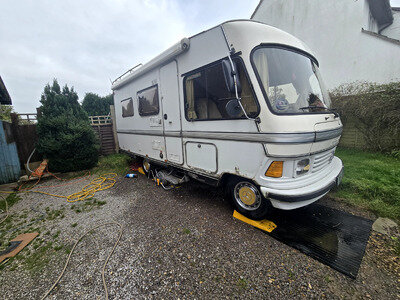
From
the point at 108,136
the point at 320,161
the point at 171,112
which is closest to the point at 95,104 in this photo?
the point at 108,136

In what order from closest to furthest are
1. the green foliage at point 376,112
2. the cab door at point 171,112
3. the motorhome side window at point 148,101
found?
the cab door at point 171,112 < the motorhome side window at point 148,101 < the green foliage at point 376,112

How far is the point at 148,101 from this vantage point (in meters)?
4.30

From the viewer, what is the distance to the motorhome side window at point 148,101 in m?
4.00

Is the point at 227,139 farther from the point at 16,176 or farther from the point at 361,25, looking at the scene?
the point at 361,25

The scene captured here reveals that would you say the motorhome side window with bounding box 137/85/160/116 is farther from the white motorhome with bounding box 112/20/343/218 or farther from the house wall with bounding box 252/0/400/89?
the house wall with bounding box 252/0/400/89

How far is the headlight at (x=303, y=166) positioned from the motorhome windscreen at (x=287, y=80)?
2.25ft

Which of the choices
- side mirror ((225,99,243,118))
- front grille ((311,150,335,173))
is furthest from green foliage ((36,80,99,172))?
front grille ((311,150,335,173))

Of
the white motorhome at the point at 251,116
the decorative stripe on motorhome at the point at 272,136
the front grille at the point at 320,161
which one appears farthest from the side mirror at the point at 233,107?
the front grille at the point at 320,161

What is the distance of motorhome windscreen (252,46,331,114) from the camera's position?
90.4 inches

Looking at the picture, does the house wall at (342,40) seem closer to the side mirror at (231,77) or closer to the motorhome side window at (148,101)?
the side mirror at (231,77)

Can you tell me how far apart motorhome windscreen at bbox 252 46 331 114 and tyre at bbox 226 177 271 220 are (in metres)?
1.22

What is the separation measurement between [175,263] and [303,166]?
7.03ft

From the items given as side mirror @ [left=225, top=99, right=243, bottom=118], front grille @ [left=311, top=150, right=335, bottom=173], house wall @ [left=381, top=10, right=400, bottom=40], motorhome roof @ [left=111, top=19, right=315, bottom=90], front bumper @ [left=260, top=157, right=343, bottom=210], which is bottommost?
front bumper @ [left=260, top=157, right=343, bottom=210]

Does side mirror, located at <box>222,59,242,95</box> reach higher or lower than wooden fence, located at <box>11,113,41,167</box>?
higher
